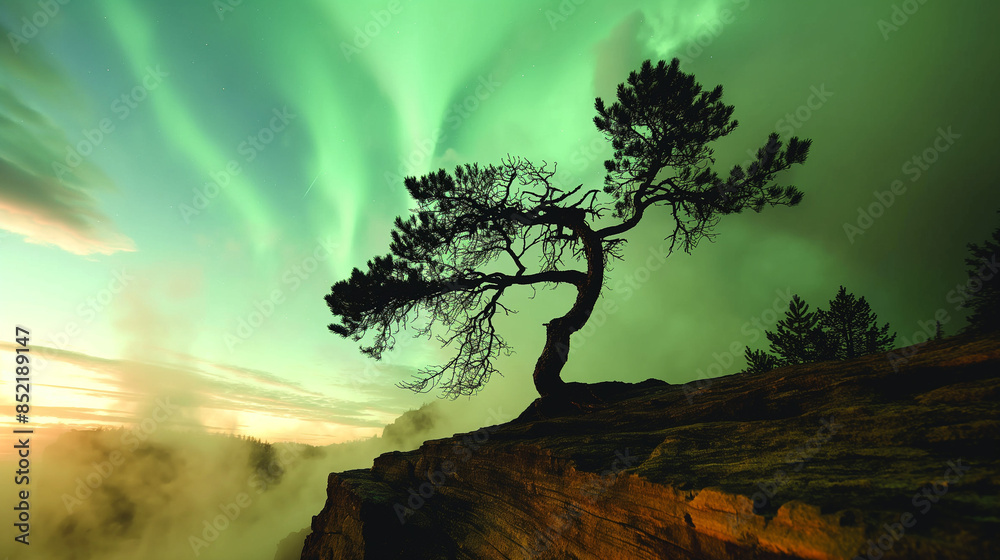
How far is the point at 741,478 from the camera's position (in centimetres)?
323

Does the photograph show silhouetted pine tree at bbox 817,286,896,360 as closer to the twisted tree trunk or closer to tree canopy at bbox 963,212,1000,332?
tree canopy at bbox 963,212,1000,332

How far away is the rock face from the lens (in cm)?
227

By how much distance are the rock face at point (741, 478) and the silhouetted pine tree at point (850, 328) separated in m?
25.1

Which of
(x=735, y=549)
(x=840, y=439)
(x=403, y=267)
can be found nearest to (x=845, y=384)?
(x=840, y=439)

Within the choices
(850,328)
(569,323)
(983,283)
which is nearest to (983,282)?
(983,283)

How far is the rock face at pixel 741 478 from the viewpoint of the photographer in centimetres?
227

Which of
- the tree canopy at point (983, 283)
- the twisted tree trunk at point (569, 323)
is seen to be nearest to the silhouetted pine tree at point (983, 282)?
the tree canopy at point (983, 283)

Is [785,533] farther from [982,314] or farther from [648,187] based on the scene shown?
[982,314]

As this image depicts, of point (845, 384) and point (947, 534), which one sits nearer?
point (947, 534)

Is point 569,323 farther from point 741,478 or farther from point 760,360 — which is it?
point 760,360

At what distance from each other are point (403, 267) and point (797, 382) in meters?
9.11

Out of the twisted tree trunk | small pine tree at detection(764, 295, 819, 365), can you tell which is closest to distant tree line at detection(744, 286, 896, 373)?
small pine tree at detection(764, 295, 819, 365)

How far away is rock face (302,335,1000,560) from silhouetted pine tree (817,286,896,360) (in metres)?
25.1

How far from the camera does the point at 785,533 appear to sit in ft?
8.18
